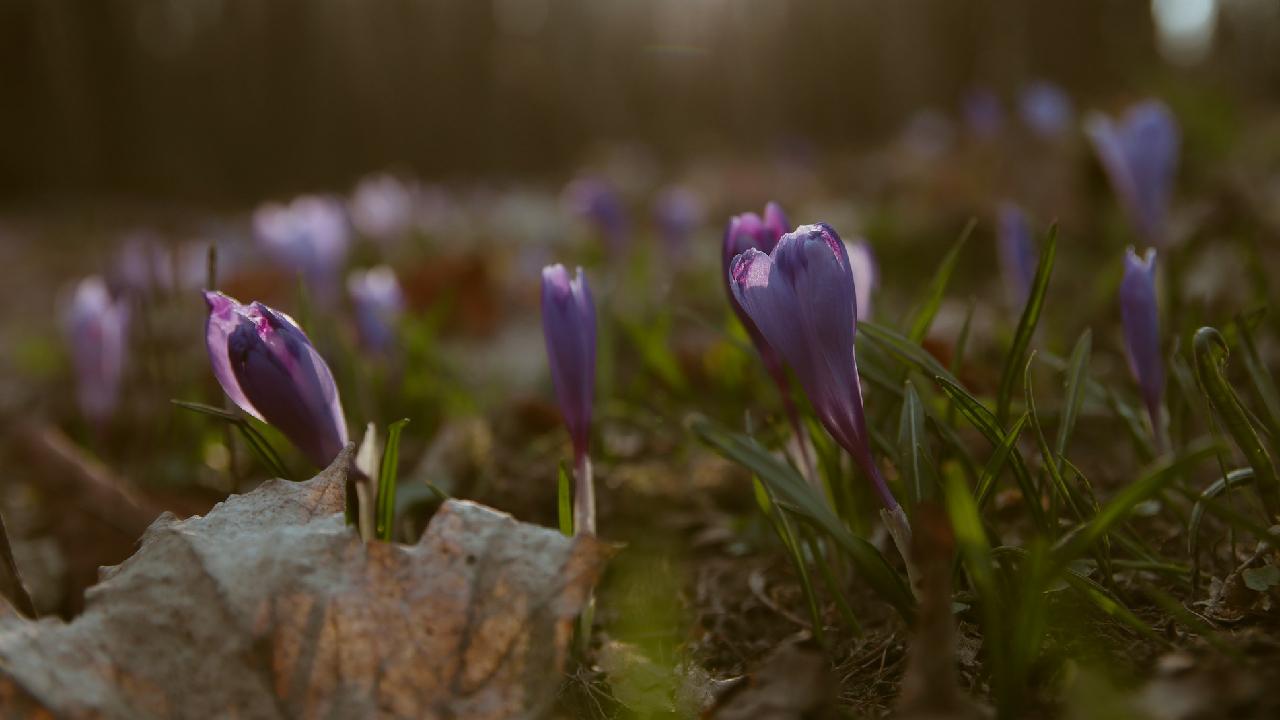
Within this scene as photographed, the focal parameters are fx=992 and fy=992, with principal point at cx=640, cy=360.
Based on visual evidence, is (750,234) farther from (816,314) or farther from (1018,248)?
(1018,248)

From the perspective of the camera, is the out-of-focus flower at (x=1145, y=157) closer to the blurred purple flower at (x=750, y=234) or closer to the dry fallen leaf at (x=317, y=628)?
the blurred purple flower at (x=750, y=234)

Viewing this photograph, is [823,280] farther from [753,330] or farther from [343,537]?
[343,537]

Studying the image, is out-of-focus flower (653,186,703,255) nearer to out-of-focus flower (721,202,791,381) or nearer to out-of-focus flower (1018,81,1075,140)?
out-of-focus flower (1018,81,1075,140)

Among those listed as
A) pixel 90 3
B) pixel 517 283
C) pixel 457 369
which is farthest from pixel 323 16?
pixel 457 369

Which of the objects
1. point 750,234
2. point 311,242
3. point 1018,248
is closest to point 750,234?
Answer: point 750,234

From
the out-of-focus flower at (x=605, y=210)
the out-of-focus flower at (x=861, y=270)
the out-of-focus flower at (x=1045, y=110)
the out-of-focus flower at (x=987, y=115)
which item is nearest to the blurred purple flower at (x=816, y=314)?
the out-of-focus flower at (x=861, y=270)
